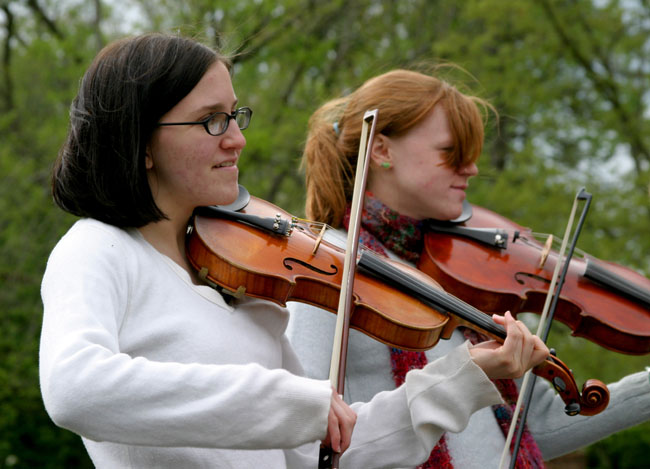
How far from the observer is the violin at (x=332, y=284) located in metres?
1.73

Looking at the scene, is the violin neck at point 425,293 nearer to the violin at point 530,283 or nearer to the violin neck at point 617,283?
the violin at point 530,283

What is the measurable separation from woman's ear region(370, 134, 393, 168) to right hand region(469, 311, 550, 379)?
82 centimetres

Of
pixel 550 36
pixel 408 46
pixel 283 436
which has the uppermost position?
pixel 550 36

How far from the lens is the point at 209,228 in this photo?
71.9 inches

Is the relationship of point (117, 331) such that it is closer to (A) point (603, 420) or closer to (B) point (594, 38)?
(A) point (603, 420)

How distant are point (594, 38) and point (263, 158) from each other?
12.1ft

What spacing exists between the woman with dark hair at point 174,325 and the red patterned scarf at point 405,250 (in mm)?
359

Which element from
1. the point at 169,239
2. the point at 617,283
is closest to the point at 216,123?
the point at 169,239

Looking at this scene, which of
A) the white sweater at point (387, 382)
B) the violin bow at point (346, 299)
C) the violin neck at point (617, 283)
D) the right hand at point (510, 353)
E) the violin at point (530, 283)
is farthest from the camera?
the violin neck at point (617, 283)

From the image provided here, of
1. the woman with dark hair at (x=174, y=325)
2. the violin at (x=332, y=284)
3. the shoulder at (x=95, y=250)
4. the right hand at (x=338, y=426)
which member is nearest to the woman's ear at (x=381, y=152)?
the violin at (x=332, y=284)

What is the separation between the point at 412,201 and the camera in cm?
234

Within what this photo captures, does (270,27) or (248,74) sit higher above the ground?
(270,27)

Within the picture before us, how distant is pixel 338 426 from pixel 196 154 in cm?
66

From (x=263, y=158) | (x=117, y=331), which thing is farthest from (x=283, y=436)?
(x=263, y=158)
